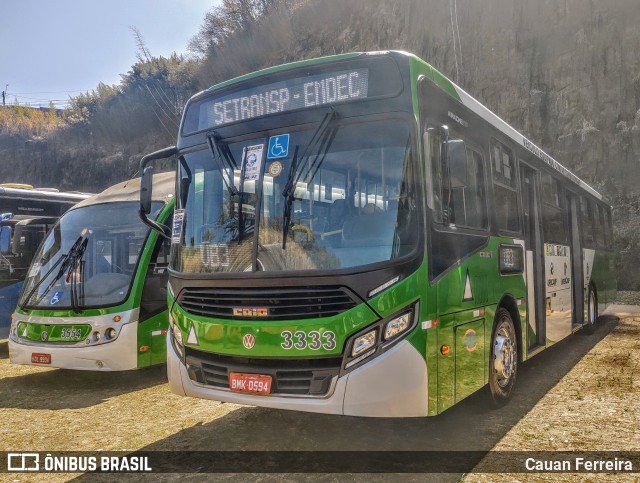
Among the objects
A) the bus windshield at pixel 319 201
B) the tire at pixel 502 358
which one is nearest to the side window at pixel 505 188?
the tire at pixel 502 358

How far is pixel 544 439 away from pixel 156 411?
12.8ft

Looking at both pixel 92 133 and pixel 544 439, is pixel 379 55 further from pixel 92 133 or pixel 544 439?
pixel 92 133

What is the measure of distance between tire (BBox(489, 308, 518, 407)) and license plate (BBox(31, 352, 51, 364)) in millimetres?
5479

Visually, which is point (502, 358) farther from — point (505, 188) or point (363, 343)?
point (363, 343)

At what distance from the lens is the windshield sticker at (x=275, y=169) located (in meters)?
4.56

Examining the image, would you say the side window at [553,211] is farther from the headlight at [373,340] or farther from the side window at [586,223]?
the headlight at [373,340]

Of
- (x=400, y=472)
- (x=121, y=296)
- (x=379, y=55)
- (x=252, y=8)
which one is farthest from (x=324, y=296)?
(x=252, y=8)

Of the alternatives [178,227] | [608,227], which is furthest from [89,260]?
[608,227]

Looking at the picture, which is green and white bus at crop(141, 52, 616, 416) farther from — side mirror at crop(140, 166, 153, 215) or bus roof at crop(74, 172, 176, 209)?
bus roof at crop(74, 172, 176, 209)

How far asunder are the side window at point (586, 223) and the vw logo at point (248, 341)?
26.2 feet

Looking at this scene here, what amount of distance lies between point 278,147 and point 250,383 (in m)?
1.90

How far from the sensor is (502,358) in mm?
5855

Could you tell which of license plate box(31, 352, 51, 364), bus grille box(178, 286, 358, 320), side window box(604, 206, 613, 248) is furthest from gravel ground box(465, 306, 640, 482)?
side window box(604, 206, 613, 248)

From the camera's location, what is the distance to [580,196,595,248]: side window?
1048cm
